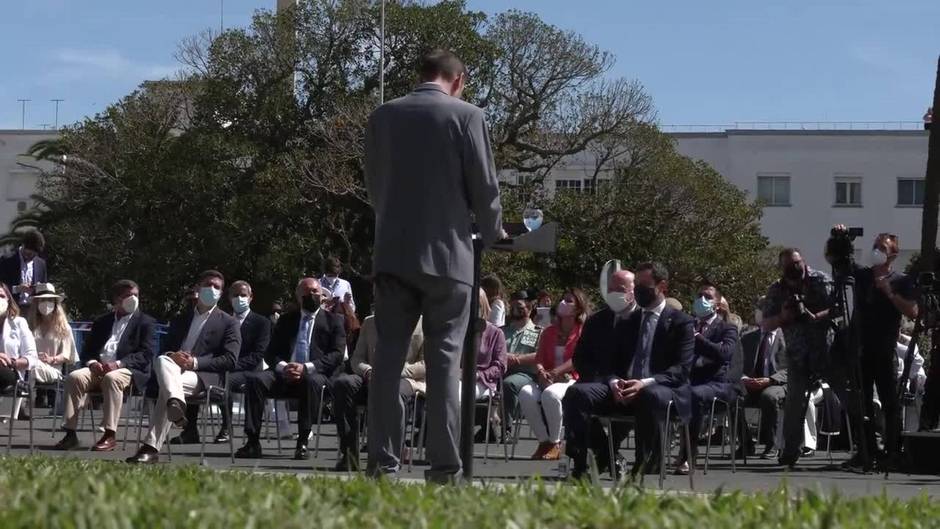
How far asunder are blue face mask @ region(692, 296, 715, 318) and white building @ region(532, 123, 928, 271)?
6563cm

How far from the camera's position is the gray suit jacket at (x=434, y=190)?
8664 millimetres

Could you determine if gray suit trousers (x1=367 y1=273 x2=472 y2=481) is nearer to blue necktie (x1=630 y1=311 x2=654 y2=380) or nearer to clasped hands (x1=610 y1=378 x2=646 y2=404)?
clasped hands (x1=610 y1=378 x2=646 y2=404)

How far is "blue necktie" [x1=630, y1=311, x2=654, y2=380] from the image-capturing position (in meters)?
13.1

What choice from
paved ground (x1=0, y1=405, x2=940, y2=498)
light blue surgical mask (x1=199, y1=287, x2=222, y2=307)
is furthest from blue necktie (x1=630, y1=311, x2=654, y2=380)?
light blue surgical mask (x1=199, y1=287, x2=222, y2=307)

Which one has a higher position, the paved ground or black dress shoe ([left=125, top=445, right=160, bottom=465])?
black dress shoe ([left=125, top=445, right=160, bottom=465])

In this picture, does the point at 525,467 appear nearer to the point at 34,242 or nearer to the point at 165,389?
the point at 165,389

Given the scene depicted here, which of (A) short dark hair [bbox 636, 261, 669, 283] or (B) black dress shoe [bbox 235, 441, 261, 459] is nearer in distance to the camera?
(A) short dark hair [bbox 636, 261, 669, 283]

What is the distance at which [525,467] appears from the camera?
1473 cm

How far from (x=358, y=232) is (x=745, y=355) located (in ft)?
119

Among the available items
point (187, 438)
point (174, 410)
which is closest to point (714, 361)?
point (174, 410)

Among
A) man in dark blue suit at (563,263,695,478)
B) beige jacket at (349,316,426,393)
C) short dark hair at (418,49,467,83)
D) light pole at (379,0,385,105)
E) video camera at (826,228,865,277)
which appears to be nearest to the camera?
short dark hair at (418,49,467,83)

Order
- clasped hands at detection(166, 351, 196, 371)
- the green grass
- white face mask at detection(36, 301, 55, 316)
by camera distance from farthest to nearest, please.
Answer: white face mask at detection(36, 301, 55, 316) → clasped hands at detection(166, 351, 196, 371) → the green grass

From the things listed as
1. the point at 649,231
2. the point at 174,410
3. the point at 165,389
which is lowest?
the point at 174,410

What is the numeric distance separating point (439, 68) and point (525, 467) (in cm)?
634
